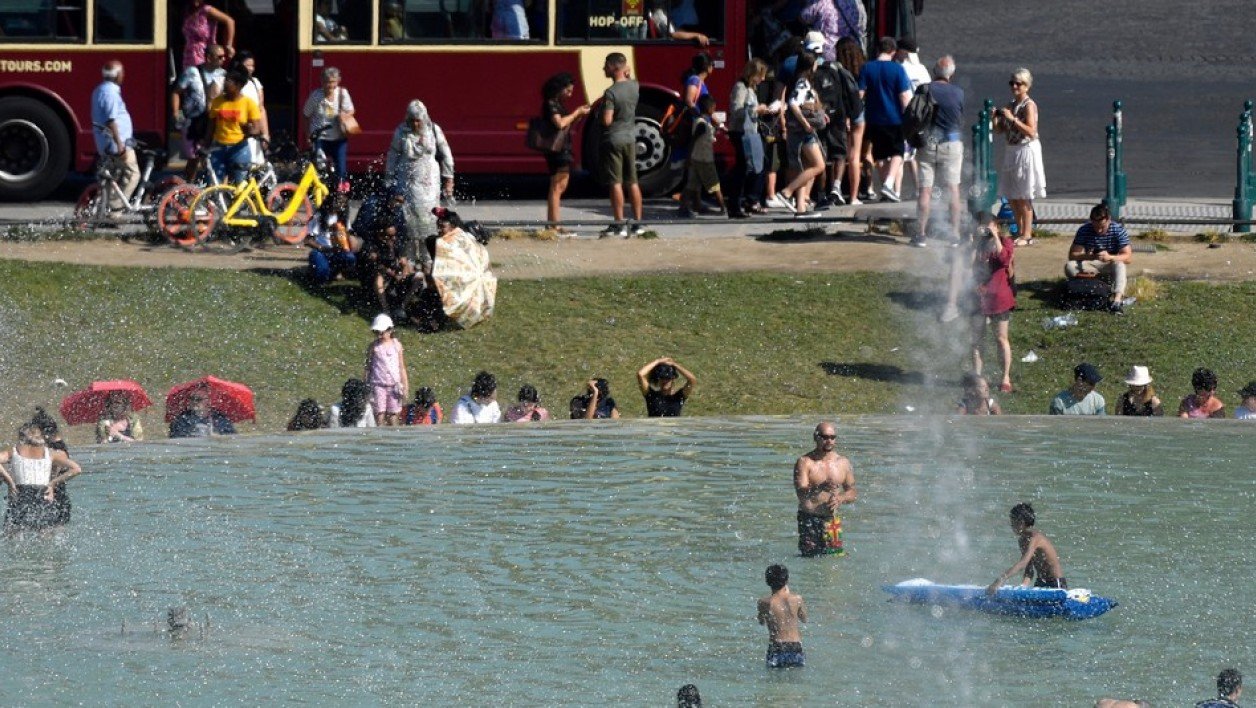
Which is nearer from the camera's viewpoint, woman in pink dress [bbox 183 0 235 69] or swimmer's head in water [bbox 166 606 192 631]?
swimmer's head in water [bbox 166 606 192 631]

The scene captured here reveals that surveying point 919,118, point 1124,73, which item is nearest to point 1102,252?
point 919,118

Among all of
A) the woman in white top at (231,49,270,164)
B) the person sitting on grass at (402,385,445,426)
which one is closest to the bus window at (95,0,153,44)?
the woman in white top at (231,49,270,164)

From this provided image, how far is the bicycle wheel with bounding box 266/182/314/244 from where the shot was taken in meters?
27.5

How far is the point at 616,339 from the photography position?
25359 millimetres

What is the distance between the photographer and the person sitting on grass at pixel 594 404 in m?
22.8

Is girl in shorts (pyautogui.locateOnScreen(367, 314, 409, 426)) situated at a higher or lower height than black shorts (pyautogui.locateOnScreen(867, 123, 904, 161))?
lower

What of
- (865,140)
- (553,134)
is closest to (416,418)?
(553,134)

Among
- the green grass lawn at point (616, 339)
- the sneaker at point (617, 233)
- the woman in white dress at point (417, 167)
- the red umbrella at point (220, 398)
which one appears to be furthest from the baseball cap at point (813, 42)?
the red umbrella at point (220, 398)

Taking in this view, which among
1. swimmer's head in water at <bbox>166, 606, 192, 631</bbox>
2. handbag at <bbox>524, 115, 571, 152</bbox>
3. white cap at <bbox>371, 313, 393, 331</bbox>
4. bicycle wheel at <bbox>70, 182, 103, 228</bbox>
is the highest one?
handbag at <bbox>524, 115, 571, 152</bbox>

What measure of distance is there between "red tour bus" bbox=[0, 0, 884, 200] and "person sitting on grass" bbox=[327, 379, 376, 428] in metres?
7.38

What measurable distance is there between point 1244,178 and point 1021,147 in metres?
2.38

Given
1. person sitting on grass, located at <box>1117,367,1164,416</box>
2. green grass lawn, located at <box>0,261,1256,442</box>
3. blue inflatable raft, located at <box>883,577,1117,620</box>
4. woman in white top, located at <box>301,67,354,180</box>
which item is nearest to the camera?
blue inflatable raft, located at <box>883,577,1117,620</box>

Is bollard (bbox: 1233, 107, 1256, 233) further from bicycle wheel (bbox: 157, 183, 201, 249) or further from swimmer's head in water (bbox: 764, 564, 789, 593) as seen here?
swimmer's head in water (bbox: 764, 564, 789, 593)

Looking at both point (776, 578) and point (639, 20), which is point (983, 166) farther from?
point (776, 578)
